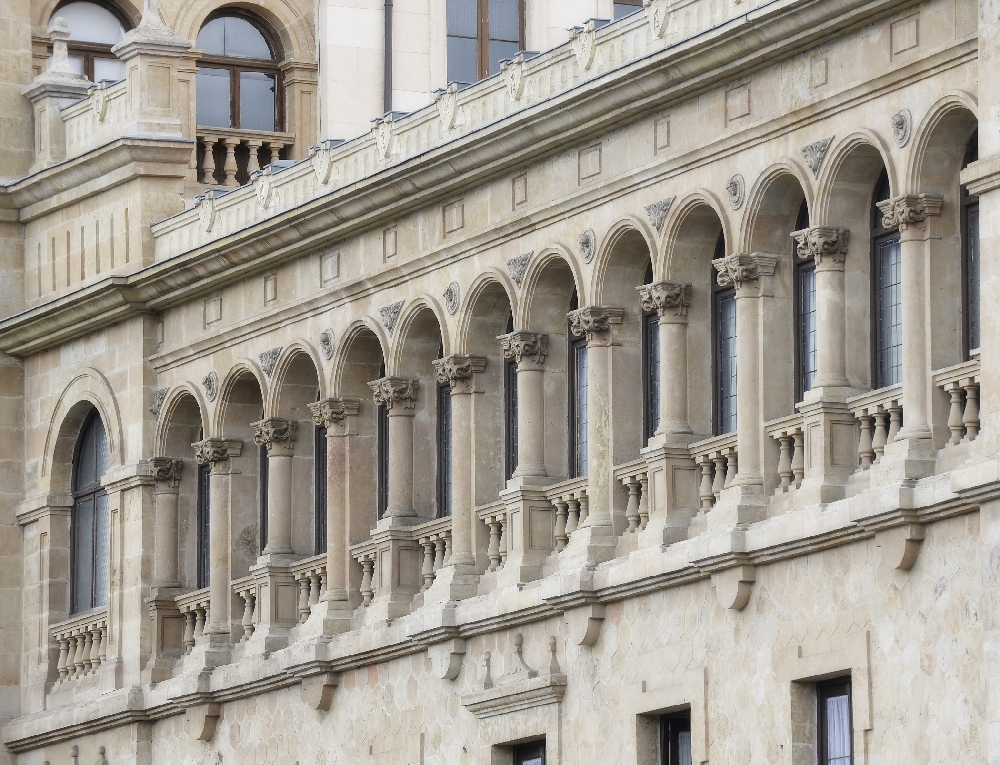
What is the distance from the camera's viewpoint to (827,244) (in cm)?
3288

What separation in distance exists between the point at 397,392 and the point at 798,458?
718 centimetres

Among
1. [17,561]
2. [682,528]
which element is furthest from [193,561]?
[682,528]

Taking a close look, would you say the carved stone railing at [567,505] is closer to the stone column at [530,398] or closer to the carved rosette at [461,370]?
the stone column at [530,398]

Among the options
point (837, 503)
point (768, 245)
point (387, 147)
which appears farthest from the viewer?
point (387, 147)

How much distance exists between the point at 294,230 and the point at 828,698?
10499 mm

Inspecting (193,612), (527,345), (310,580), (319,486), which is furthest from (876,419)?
(193,612)

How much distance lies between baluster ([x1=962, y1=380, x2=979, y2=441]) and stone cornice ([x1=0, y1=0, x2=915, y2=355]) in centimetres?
327

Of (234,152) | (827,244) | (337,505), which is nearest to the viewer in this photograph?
(827,244)

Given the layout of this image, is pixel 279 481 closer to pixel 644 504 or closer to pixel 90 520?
pixel 90 520

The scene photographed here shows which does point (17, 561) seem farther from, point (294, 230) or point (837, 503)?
point (837, 503)

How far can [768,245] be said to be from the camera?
34.1 metres

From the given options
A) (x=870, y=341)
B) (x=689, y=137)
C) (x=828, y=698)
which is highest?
(x=689, y=137)

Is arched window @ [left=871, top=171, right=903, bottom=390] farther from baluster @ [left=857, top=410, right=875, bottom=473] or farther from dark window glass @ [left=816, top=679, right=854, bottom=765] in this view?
dark window glass @ [left=816, top=679, right=854, bottom=765]

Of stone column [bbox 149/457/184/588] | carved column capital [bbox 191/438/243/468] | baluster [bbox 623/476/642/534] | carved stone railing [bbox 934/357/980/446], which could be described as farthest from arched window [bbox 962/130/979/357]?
stone column [bbox 149/457/184/588]
